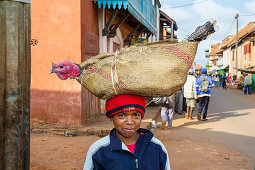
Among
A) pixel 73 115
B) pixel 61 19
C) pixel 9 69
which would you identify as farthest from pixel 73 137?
pixel 9 69

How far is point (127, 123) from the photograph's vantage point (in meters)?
1.94

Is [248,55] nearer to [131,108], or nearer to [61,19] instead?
[61,19]

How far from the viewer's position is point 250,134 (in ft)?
25.1

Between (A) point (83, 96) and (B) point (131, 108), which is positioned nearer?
(B) point (131, 108)

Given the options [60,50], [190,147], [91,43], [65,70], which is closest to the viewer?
[65,70]

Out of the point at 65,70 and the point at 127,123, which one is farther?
the point at 127,123

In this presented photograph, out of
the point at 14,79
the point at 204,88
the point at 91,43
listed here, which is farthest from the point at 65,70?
the point at 204,88

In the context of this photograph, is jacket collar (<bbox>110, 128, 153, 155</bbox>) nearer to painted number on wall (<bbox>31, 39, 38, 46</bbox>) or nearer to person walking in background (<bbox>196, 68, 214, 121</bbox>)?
painted number on wall (<bbox>31, 39, 38, 46</bbox>)

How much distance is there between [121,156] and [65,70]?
0.69 metres

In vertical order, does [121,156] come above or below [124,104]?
below

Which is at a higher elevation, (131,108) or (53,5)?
(53,5)

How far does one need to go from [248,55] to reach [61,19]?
82.4 ft

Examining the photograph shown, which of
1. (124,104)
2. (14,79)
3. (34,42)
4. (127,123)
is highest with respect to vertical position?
(34,42)

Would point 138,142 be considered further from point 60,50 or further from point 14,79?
point 60,50
